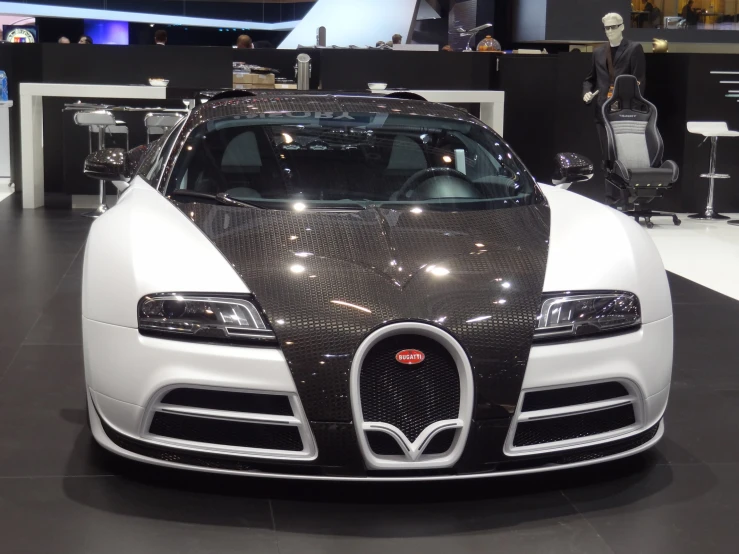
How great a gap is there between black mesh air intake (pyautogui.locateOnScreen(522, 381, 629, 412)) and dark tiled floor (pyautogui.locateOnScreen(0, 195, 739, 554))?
0.31 meters

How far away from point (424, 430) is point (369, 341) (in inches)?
10.6

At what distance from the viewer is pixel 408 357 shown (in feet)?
8.43

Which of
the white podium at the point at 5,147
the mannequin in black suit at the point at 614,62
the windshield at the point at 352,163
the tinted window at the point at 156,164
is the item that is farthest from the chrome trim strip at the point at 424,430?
the white podium at the point at 5,147

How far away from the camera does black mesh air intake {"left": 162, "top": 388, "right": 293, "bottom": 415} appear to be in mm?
2576

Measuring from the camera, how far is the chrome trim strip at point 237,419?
2.55 meters

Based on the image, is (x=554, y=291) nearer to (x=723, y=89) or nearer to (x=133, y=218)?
(x=133, y=218)

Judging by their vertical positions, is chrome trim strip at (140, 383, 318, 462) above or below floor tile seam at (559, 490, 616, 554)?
above

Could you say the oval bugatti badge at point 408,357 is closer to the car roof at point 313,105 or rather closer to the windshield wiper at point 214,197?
the windshield wiper at point 214,197

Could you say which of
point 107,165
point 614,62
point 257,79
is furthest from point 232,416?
point 257,79

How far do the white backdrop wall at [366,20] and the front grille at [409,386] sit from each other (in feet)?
52.4

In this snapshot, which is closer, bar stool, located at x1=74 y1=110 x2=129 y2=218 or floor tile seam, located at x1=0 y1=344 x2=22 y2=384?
floor tile seam, located at x1=0 y1=344 x2=22 y2=384

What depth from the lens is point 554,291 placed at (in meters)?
2.75

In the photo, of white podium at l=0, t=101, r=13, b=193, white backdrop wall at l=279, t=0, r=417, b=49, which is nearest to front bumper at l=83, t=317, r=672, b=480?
white podium at l=0, t=101, r=13, b=193

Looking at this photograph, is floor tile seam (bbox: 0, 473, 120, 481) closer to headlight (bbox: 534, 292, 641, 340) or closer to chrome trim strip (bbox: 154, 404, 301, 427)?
chrome trim strip (bbox: 154, 404, 301, 427)
